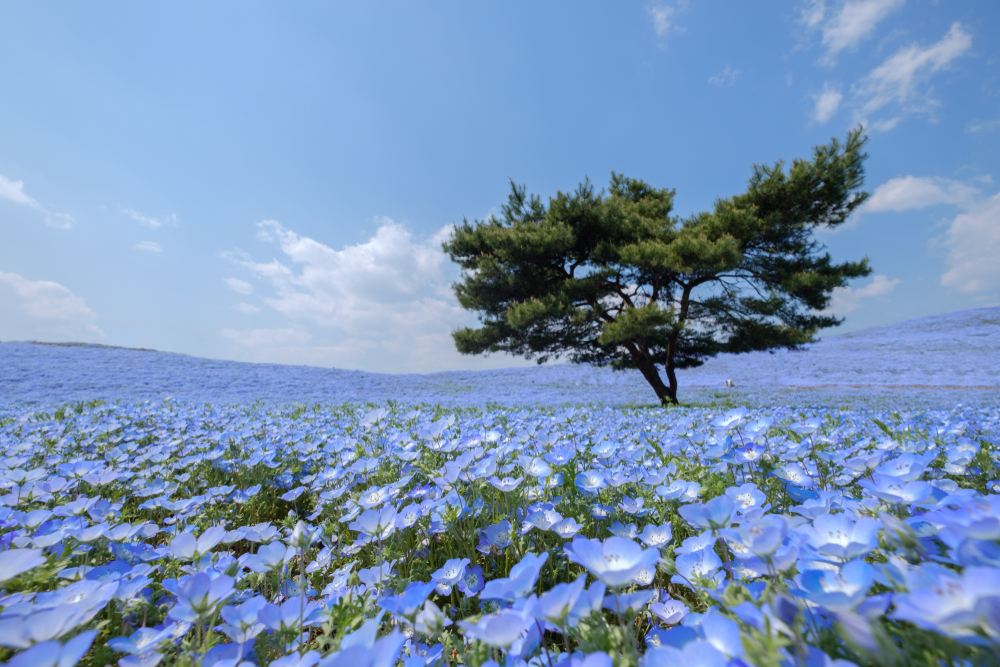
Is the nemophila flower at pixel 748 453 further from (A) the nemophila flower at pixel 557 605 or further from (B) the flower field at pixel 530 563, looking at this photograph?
(A) the nemophila flower at pixel 557 605

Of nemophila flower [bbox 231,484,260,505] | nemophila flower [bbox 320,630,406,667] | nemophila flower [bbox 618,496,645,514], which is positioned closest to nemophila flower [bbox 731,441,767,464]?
nemophila flower [bbox 618,496,645,514]

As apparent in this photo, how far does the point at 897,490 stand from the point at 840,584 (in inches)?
19.3

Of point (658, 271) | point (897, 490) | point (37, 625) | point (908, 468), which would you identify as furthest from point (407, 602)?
point (658, 271)

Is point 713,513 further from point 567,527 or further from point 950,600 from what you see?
point 567,527

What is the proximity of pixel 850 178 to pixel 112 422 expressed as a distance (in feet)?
55.1

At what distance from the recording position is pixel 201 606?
90 cm

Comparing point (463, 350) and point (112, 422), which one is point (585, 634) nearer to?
point (112, 422)

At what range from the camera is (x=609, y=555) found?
38.2 inches

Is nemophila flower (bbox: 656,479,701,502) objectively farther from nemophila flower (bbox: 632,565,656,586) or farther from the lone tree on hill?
the lone tree on hill

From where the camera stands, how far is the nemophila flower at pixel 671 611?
1.06 metres

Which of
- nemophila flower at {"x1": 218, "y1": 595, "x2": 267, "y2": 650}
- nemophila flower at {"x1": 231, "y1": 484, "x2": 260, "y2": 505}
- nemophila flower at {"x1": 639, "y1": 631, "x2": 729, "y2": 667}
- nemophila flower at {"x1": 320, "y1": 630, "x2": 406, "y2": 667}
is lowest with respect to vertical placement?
nemophila flower at {"x1": 231, "y1": 484, "x2": 260, "y2": 505}

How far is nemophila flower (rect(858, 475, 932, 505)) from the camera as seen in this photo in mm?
931

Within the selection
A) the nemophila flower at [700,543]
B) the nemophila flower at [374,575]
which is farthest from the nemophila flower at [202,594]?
the nemophila flower at [700,543]

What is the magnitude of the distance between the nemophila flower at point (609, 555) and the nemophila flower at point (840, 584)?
260mm
